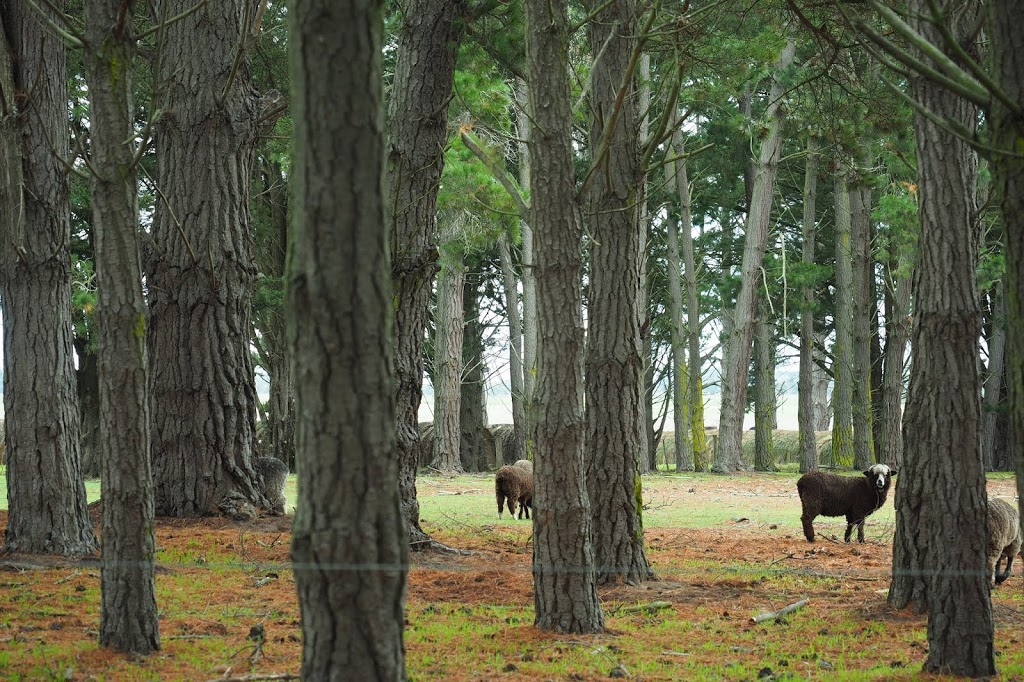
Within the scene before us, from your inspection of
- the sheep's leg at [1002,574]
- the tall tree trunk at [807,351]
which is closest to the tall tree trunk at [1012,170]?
the sheep's leg at [1002,574]

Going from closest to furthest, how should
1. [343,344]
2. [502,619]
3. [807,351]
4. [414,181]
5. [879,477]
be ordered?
[343,344] < [502,619] < [414,181] < [879,477] < [807,351]

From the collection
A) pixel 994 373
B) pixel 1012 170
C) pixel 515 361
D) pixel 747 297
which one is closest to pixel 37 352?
pixel 1012 170

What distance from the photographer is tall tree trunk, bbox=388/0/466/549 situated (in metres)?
9.75

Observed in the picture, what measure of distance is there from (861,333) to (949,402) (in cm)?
2317

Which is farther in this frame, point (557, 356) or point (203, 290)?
point (203, 290)

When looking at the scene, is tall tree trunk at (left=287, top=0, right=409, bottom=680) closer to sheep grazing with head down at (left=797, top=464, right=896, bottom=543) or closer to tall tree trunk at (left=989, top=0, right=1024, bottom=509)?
tall tree trunk at (left=989, top=0, right=1024, bottom=509)

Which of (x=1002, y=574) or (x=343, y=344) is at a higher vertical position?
(x=343, y=344)

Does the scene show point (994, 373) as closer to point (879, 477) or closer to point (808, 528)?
point (879, 477)

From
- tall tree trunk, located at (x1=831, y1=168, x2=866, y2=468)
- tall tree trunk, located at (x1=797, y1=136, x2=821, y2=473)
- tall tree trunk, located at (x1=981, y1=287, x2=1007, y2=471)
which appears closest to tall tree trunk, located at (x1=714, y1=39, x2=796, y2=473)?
tall tree trunk, located at (x1=797, y1=136, x2=821, y2=473)

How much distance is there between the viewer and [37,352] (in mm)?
8477

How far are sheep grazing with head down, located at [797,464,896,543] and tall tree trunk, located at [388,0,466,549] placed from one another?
474cm

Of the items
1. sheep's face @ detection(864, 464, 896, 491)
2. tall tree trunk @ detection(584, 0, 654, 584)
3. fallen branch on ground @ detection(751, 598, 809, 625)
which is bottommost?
fallen branch on ground @ detection(751, 598, 809, 625)

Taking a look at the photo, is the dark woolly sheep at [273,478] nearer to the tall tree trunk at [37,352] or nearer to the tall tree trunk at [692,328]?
the tall tree trunk at [37,352]

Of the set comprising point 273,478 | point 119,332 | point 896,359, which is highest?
point 896,359
